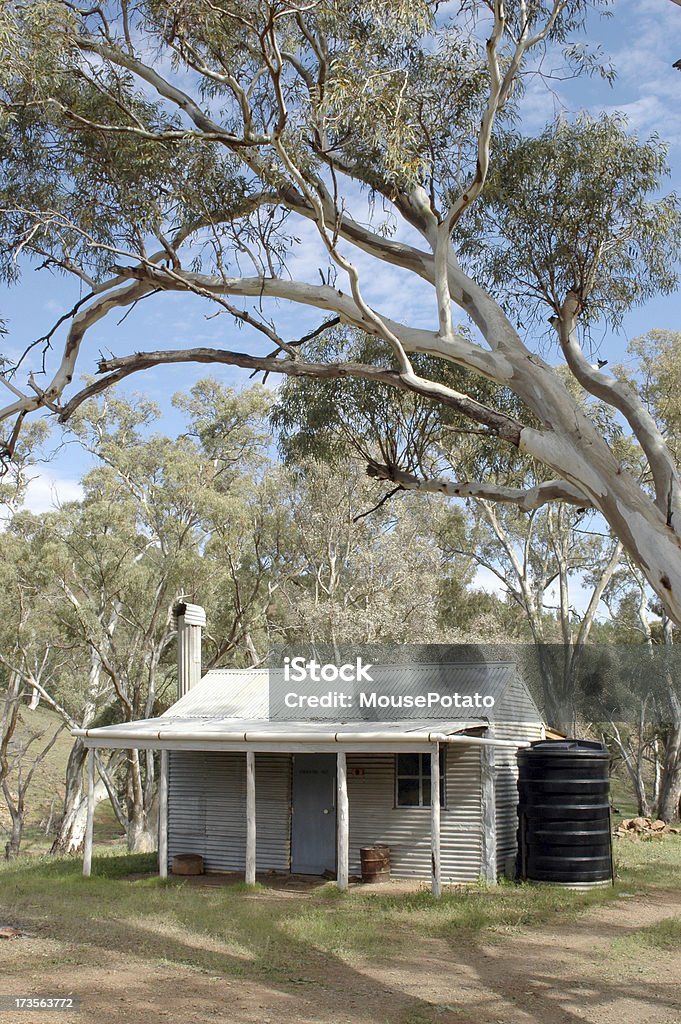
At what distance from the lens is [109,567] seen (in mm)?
23812

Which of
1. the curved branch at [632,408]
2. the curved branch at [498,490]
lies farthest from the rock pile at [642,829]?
the curved branch at [632,408]

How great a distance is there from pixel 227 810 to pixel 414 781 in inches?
124

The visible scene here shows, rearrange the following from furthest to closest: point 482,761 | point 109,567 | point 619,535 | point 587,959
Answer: point 109,567 → point 482,761 → point 587,959 → point 619,535

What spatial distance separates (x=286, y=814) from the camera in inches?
593

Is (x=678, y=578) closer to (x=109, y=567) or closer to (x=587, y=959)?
(x=587, y=959)

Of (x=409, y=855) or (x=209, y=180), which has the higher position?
(x=209, y=180)

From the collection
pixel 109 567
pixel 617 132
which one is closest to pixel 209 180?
pixel 617 132

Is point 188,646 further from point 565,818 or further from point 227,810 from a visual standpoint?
point 565,818

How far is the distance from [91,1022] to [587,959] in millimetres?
4793

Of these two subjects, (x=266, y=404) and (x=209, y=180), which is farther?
(x=266, y=404)

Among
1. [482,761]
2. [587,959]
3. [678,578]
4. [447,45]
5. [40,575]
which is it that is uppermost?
[447,45]

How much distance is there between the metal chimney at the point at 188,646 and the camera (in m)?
18.2

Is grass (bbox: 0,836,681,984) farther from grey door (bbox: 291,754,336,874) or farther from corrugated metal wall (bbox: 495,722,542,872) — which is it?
grey door (bbox: 291,754,336,874)

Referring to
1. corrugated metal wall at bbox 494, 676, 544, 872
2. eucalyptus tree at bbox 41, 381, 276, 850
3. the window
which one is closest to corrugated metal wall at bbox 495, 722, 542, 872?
corrugated metal wall at bbox 494, 676, 544, 872
